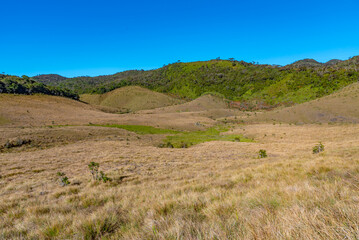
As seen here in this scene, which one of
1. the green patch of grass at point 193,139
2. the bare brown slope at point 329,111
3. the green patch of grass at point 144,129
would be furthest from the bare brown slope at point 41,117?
the bare brown slope at point 329,111

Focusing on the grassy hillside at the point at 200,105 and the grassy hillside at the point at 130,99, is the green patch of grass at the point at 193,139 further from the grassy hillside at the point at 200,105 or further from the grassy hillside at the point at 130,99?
the grassy hillside at the point at 130,99

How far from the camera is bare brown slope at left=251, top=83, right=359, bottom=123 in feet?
141

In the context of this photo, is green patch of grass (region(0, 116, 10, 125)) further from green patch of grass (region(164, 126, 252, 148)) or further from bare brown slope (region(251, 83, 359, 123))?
bare brown slope (region(251, 83, 359, 123))

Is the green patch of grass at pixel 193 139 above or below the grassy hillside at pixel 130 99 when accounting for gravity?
below

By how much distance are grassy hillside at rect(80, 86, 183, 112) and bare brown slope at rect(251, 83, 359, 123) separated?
56.4 metres

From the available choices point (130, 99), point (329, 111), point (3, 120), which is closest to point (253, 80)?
point (329, 111)

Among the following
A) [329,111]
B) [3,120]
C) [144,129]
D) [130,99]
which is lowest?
[144,129]

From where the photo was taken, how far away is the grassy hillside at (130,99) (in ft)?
311

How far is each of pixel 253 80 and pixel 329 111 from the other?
65.3m

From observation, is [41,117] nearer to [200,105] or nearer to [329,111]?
[200,105]

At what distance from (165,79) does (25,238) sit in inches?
5504

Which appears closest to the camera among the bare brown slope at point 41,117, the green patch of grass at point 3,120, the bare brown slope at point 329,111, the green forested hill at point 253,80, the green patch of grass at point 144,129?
the green patch of grass at point 3,120

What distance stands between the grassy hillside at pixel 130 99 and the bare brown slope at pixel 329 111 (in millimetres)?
Result: 56437

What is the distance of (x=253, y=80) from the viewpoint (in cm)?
10675
